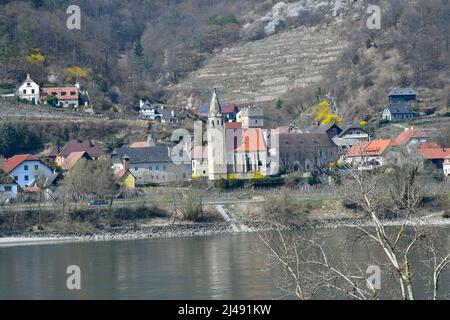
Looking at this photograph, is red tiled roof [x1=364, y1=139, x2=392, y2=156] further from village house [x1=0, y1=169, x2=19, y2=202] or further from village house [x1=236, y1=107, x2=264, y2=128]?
village house [x1=0, y1=169, x2=19, y2=202]

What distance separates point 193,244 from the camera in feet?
120

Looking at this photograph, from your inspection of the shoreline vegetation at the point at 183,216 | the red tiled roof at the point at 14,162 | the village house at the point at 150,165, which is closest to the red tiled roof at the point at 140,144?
the village house at the point at 150,165

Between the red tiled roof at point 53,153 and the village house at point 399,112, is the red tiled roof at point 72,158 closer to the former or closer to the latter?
the red tiled roof at point 53,153

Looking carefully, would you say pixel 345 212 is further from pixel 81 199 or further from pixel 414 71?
pixel 414 71

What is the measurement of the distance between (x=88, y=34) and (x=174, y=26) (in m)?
37.7

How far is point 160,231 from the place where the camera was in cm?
4244

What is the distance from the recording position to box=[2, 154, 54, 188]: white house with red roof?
5098 centimetres

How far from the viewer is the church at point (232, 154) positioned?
179 feet

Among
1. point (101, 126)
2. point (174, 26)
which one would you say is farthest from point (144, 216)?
point (174, 26)

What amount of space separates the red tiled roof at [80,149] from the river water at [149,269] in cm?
1800

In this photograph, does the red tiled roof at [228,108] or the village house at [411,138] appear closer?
the village house at [411,138]
